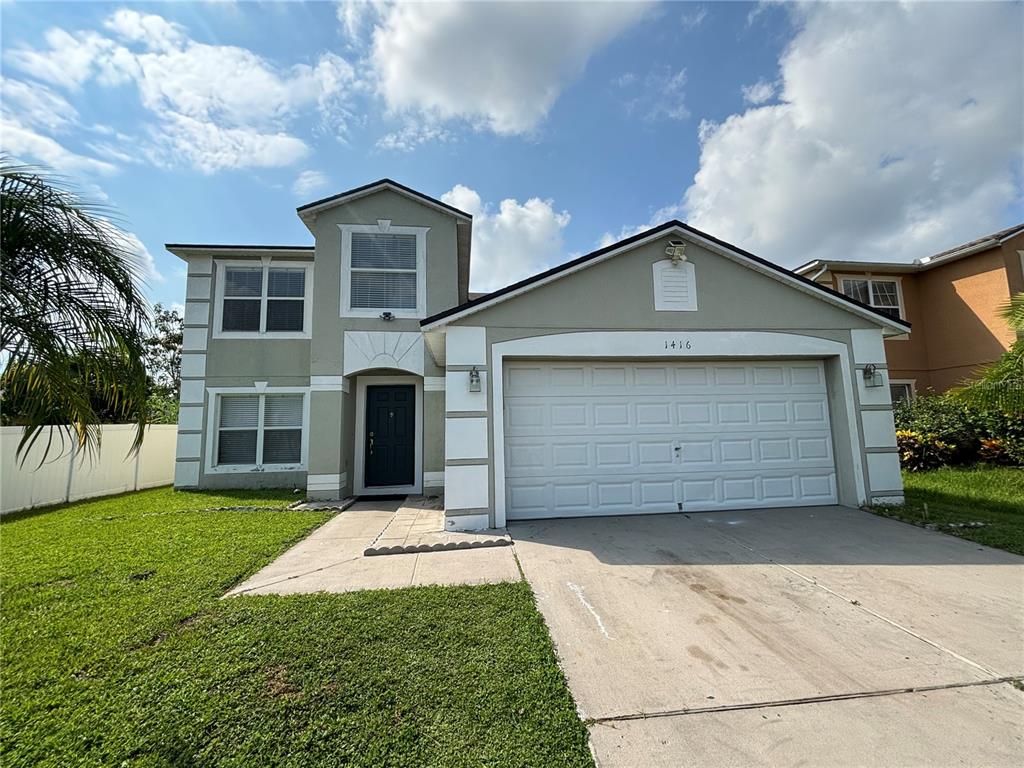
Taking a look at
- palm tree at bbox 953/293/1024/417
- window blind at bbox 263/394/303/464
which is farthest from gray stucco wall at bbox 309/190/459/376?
palm tree at bbox 953/293/1024/417

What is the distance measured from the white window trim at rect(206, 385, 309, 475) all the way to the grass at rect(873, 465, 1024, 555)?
11996 millimetres

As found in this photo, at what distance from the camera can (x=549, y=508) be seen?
23.3 feet

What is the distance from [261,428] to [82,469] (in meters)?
4.02

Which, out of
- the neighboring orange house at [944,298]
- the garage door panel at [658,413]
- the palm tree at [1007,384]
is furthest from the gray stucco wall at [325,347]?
the neighboring orange house at [944,298]

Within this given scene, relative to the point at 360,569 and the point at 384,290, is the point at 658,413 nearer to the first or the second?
the point at 360,569

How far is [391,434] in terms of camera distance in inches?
412

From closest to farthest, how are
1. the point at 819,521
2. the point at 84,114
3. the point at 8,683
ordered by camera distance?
the point at 8,683, the point at 84,114, the point at 819,521

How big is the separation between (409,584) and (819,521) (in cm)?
613

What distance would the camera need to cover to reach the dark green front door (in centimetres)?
1040

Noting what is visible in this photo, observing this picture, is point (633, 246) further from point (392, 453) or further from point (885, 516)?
point (392, 453)

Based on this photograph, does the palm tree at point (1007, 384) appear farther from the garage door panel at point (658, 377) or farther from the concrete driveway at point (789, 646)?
the concrete driveway at point (789, 646)

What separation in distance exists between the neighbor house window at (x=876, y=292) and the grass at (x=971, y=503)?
21.7 feet

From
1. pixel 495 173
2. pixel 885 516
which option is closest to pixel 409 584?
pixel 885 516

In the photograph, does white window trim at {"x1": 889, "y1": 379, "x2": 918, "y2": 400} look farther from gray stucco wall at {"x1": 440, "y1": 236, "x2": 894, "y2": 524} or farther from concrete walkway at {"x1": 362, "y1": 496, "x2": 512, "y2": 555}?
concrete walkway at {"x1": 362, "y1": 496, "x2": 512, "y2": 555}
